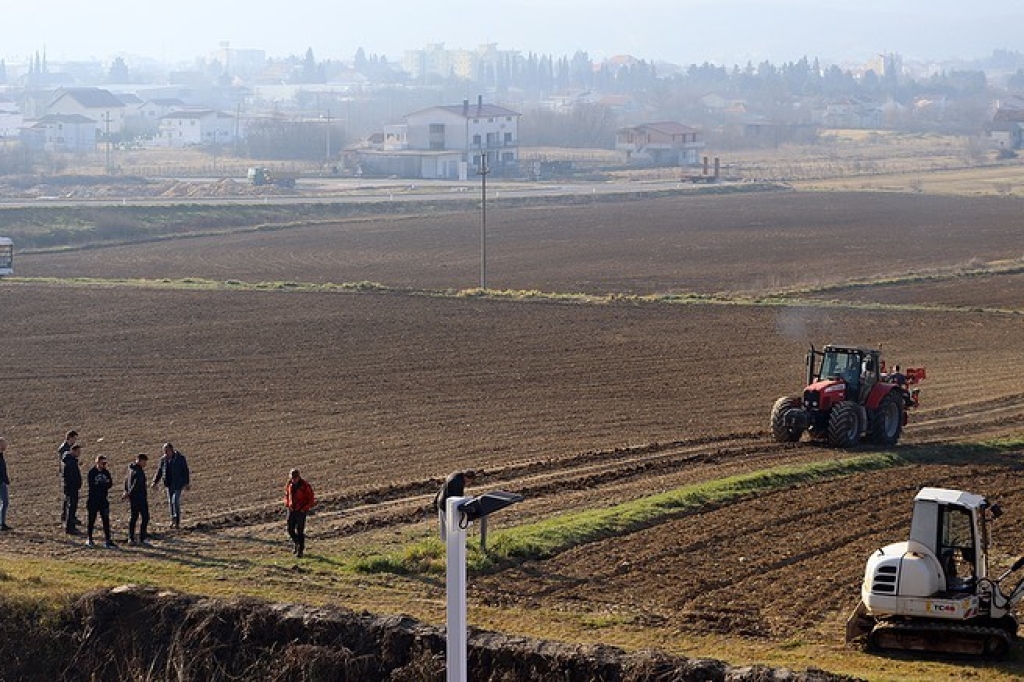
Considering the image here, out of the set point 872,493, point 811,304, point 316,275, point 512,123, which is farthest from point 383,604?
point 512,123

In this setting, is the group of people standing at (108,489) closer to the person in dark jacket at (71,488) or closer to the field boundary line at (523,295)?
the person in dark jacket at (71,488)

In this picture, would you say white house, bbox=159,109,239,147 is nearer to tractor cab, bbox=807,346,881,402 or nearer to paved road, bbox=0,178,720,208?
paved road, bbox=0,178,720,208

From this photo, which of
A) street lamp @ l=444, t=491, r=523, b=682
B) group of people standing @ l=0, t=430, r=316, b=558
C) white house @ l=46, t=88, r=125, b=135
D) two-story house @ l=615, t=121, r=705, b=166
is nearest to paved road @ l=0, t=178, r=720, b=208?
two-story house @ l=615, t=121, r=705, b=166

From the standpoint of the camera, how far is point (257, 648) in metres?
15.0

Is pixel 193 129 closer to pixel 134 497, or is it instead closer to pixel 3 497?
pixel 3 497

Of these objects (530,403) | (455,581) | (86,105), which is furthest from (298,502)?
(86,105)

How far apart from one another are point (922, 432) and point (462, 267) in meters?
33.8

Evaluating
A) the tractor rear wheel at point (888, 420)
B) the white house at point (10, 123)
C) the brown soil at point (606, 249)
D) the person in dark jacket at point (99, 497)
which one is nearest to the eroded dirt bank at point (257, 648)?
the person in dark jacket at point (99, 497)

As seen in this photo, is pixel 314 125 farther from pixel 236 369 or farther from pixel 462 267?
pixel 236 369

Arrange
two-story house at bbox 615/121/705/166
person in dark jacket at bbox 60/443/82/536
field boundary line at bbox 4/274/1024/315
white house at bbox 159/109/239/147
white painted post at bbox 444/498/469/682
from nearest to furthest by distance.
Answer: white painted post at bbox 444/498/469/682 → person in dark jacket at bbox 60/443/82/536 → field boundary line at bbox 4/274/1024/315 → two-story house at bbox 615/121/705/166 → white house at bbox 159/109/239/147

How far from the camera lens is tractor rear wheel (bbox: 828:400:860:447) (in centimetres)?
2716

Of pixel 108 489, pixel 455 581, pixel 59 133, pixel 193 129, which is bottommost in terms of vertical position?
pixel 108 489

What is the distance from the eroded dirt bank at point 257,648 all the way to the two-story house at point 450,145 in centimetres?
10591

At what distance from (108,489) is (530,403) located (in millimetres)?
12008
